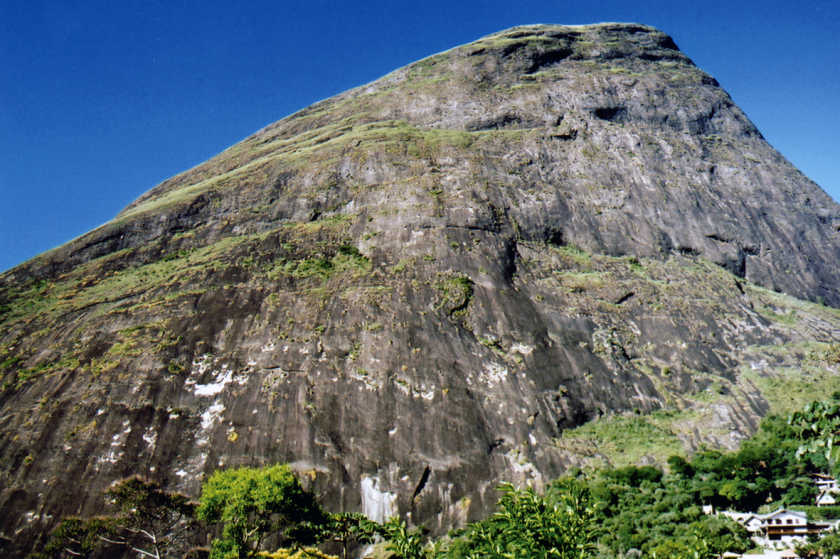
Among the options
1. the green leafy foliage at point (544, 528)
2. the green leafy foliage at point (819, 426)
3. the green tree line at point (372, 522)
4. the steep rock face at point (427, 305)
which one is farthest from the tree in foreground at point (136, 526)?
the green leafy foliage at point (819, 426)

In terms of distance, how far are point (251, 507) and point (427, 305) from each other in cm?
1887

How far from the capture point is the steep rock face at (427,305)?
28.7 metres

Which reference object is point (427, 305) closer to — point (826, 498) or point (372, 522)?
point (372, 522)

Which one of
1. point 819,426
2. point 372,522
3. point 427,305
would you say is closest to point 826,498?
point 427,305

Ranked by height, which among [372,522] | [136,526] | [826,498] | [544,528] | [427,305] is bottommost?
[826,498]

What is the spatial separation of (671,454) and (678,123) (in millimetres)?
46721

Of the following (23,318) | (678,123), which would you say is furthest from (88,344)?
(678,123)

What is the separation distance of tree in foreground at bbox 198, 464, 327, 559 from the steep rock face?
351 cm

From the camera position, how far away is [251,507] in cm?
2250

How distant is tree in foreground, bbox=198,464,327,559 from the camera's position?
72.5 feet

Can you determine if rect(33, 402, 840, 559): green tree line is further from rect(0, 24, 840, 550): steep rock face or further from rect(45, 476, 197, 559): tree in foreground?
rect(0, 24, 840, 550): steep rock face

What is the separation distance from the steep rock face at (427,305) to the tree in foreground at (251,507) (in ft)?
11.5

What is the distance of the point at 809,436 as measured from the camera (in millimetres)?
6523

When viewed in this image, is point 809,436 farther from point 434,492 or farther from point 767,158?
point 767,158
